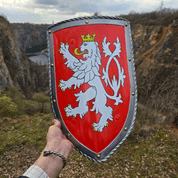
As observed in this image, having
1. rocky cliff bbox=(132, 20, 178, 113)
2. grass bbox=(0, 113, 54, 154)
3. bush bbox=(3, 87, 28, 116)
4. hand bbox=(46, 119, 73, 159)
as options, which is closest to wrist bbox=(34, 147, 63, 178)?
hand bbox=(46, 119, 73, 159)

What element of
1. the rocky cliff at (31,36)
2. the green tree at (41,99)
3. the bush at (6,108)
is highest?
the rocky cliff at (31,36)

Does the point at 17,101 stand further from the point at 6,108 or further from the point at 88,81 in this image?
the point at 88,81

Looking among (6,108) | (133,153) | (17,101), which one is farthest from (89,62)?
(17,101)

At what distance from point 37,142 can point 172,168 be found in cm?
412

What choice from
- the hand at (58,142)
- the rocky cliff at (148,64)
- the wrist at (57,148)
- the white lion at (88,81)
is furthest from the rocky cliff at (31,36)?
the wrist at (57,148)

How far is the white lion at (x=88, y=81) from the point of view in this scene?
1890 millimetres

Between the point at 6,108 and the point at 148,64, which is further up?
the point at 148,64

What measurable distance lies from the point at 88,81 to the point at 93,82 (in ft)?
0.25

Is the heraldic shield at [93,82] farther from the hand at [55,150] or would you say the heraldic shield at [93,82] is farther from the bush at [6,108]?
the bush at [6,108]

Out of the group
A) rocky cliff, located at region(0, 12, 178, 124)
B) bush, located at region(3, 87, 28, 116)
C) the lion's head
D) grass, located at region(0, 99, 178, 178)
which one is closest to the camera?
the lion's head

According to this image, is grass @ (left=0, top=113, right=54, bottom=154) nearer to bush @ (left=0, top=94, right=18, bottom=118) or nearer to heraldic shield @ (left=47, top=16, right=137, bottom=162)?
bush @ (left=0, top=94, right=18, bottom=118)

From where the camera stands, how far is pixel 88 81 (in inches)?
76.9

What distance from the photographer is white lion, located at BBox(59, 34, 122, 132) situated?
1.89m

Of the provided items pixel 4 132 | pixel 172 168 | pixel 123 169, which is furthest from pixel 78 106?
pixel 4 132
